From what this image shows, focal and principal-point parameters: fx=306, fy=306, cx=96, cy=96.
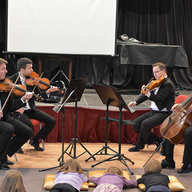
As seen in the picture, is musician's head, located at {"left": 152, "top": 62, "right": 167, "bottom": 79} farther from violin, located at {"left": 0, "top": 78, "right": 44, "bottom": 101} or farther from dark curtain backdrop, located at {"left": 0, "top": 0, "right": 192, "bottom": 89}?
dark curtain backdrop, located at {"left": 0, "top": 0, "right": 192, "bottom": 89}

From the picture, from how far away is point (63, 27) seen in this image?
20.8 feet

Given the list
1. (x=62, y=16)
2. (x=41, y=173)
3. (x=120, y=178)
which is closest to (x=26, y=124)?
(x=41, y=173)

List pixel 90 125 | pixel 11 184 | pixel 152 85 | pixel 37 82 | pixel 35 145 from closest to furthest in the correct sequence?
pixel 11 184, pixel 152 85, pixel 37 82, pixel 35 145, pixel 90 125

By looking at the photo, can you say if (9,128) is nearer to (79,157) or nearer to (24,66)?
(24,66)

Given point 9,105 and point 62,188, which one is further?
point 9,105

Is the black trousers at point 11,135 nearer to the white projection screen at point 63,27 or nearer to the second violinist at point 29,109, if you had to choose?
the second violinist at point 29,109

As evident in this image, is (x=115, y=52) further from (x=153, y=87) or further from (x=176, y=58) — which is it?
(x=153, y=87)

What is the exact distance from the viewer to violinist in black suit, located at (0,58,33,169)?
361cm

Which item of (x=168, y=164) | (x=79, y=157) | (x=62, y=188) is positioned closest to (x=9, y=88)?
(x=79, y=157)

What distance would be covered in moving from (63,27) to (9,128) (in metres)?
3.30

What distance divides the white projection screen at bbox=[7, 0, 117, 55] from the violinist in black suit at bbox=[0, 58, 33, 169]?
2716mm

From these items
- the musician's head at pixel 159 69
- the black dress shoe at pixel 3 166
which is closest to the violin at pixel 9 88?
the black dress shoe at pixel 3 166

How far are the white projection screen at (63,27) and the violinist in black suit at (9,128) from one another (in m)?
2.72

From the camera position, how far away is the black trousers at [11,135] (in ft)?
11.8
